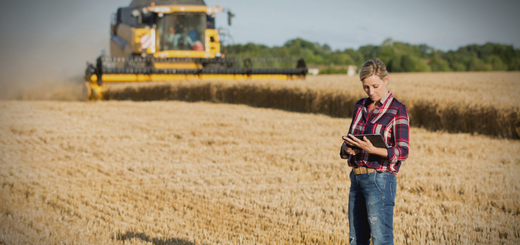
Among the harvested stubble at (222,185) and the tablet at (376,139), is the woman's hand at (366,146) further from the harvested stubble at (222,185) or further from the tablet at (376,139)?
the harvested stubble at (222,185)

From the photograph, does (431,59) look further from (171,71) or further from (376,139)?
(376,139)

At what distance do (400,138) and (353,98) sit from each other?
29.3 feet

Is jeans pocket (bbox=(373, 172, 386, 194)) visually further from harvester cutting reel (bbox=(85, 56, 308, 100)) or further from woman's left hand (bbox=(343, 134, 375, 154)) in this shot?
harvester cutting reel (bbox=(85, 56, 308, 100))

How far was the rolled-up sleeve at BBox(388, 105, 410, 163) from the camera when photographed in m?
2.16

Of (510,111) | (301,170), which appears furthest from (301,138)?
(510,111)

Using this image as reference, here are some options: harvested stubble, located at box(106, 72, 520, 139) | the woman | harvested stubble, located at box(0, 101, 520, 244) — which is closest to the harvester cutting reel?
harvested stubble, located at box(106, 72, 520, 139)

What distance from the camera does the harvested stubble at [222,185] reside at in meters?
3.61

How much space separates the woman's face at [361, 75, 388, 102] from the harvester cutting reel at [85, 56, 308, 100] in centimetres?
1098

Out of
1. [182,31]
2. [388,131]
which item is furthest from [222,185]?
[182,31]

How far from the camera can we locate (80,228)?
12.1 ft

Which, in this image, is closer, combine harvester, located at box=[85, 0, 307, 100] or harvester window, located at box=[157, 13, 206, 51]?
combine harvester, located at box=[85, 0, 307, 100]

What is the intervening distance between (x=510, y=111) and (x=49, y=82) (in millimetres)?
14610

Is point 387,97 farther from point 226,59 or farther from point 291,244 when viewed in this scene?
point 226,59

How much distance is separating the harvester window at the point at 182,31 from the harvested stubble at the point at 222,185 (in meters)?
5.25
